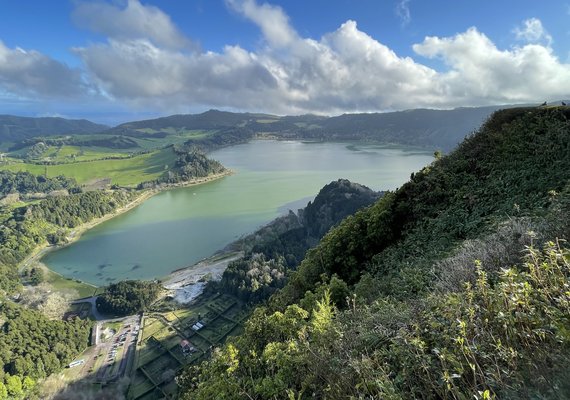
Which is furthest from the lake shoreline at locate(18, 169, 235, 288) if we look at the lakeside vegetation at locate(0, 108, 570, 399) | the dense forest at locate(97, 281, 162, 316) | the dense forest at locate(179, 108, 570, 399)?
the dense forest at locate(179, 108, 570, 399)

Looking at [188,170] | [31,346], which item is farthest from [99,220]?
[31,346]

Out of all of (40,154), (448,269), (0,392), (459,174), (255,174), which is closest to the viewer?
(448,269)

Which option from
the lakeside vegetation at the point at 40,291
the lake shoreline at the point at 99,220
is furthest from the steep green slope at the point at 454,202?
the lake shoreline at the point at 99,220

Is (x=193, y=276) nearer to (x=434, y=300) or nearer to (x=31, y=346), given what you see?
(x=31, y=346)

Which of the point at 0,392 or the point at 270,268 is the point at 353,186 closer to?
the point at 270,268

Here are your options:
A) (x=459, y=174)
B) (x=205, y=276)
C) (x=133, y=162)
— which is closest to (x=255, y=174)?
(x=133, y=162)

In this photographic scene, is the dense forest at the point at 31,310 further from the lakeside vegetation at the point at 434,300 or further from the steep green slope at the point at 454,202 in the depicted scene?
the steep green slope at the point at 454,202
